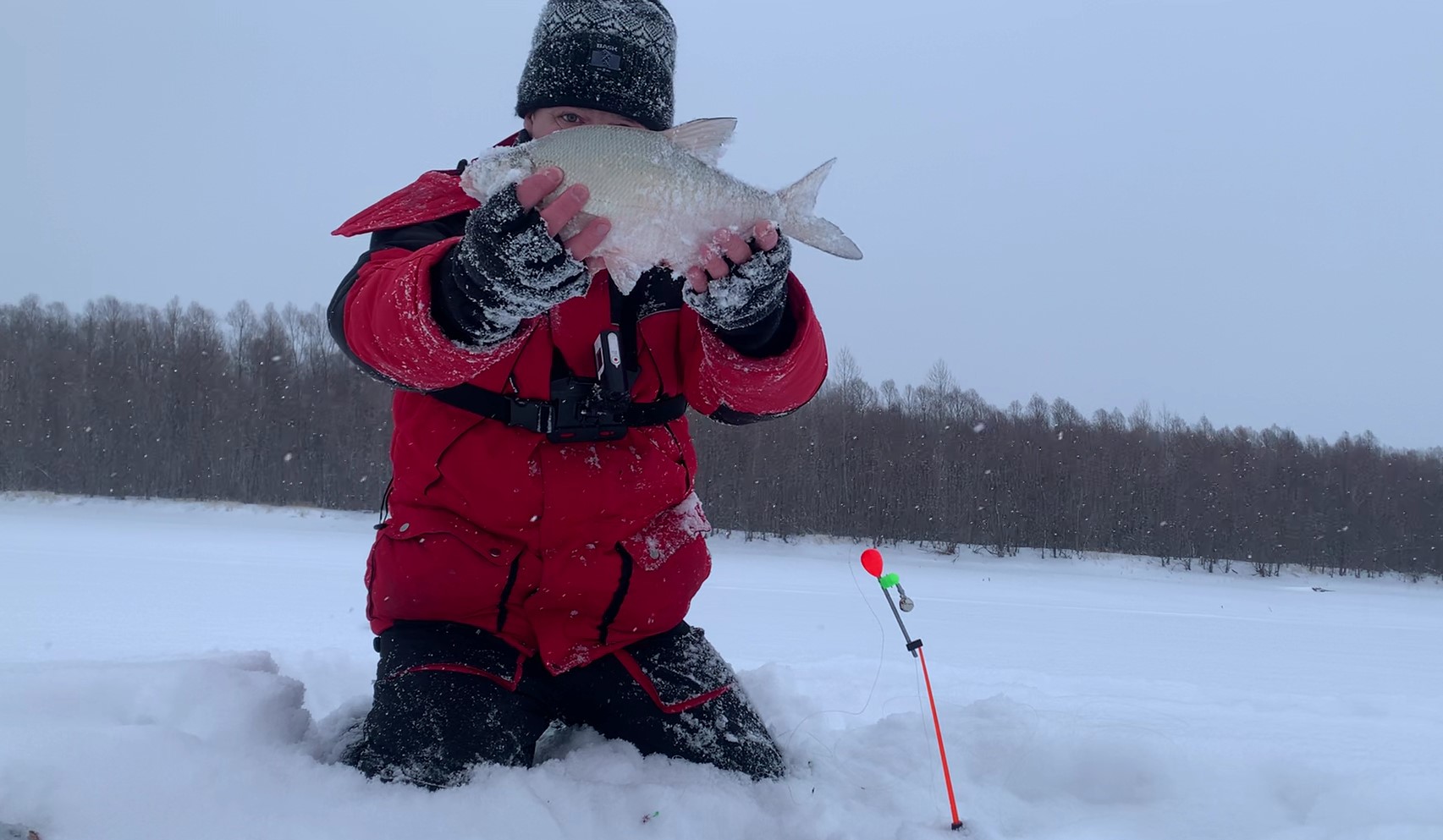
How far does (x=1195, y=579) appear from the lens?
25859 millimetres

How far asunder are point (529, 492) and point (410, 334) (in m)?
0.63

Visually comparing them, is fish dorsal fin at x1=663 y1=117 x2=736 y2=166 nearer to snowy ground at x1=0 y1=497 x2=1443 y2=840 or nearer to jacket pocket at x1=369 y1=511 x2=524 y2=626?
jacket pocket at x1=369 y1=511 x2=524 y2=626

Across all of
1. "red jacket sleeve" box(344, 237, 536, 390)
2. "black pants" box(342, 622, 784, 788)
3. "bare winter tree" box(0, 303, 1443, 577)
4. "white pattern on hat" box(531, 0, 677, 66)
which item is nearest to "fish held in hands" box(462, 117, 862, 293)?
"red jacket sleeve" box(344, 237, 536, 390)

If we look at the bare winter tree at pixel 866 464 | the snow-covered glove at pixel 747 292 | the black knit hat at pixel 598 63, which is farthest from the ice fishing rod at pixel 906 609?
the bare winter tree at pixel 866 464

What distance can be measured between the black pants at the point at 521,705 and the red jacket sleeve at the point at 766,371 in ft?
2.77

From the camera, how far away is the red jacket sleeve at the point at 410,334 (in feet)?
6.79

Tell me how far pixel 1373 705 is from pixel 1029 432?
3381cm

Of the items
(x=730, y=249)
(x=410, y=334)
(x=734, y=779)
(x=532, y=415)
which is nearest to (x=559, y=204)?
(x=730, y=249)

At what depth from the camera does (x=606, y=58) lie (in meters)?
2.48

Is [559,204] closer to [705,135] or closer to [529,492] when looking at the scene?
[705,135]

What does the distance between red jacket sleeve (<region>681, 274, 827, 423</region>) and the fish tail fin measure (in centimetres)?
32

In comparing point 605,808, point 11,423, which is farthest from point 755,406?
point 11,423

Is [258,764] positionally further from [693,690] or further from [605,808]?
[693,690]

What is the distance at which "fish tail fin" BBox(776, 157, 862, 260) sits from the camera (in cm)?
206
